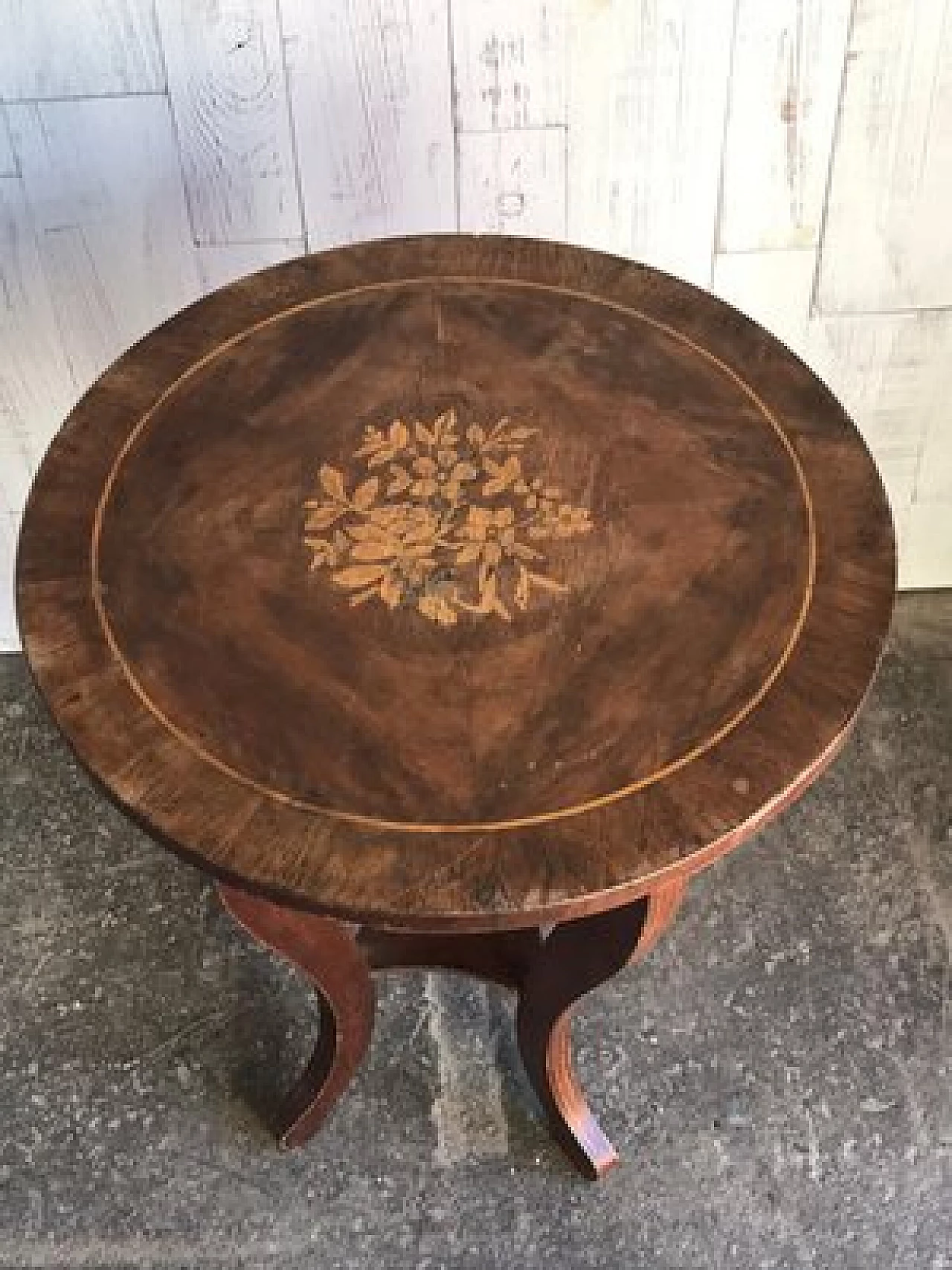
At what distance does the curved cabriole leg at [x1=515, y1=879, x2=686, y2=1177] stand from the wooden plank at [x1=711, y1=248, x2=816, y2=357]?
730 mm

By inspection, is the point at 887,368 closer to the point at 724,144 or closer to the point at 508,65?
the point at 724,144

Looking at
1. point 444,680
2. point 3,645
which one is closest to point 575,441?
point 444,680

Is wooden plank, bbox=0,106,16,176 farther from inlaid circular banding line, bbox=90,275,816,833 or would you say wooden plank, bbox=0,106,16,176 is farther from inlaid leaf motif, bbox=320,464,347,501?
inlaid leaf motif, bbox=320,464,347,501

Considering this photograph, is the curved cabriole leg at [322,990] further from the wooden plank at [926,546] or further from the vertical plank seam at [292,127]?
the wooden plank at [926,546]

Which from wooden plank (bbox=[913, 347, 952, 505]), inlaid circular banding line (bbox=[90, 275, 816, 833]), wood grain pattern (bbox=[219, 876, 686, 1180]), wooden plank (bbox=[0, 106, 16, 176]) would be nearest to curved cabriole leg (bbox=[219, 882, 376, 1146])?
wood grain pattern (bbox=[219, 876, 686, 1180])

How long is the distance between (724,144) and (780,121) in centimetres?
6

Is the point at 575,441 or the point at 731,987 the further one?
the point at 731,987

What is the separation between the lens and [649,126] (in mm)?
1696

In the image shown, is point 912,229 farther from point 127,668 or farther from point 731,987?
point 127,668

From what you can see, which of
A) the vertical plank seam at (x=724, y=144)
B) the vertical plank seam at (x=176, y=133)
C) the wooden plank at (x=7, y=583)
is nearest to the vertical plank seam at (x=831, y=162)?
the vertical plank seam at (x=724, y=144)

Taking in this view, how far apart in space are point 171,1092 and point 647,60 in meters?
1.19

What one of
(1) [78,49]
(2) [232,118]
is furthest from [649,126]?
(1) [78,49]

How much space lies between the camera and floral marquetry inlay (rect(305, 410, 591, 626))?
1.30m

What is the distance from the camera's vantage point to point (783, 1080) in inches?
69.8
